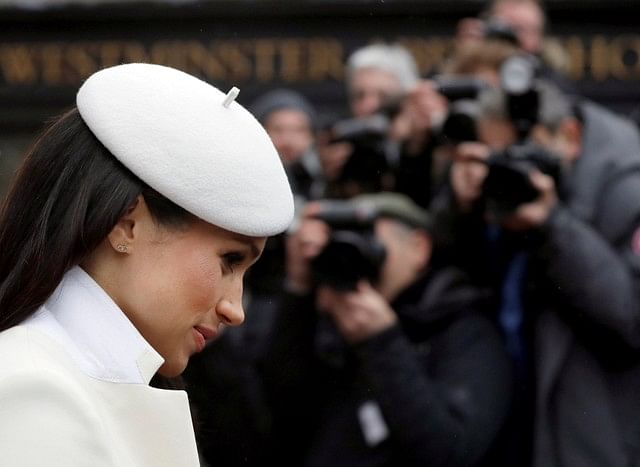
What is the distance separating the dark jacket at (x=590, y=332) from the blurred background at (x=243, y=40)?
4413 mm

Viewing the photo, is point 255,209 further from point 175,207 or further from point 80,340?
point 80,340

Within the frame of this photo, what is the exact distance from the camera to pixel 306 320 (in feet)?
14.7

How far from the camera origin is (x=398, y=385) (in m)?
3.84

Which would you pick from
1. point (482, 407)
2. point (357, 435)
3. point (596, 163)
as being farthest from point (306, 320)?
point (596, 163)

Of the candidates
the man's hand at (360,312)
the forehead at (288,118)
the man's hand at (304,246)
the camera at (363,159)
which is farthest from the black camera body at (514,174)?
the forehead at (288,118)

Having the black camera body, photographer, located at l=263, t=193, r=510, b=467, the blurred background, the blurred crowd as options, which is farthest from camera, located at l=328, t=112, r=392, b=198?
the blurred background

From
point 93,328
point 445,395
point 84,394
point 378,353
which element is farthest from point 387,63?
point 84,394

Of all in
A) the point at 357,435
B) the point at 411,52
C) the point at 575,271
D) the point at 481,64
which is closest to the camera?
the point at 575,271

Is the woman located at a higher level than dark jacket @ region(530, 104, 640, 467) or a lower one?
higher

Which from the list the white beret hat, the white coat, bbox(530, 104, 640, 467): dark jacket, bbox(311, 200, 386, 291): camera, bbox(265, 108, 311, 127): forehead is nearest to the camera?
the white coat

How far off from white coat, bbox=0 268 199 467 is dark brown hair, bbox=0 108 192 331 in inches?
1.5

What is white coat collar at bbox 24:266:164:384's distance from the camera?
1919mm

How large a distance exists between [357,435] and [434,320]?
392mm

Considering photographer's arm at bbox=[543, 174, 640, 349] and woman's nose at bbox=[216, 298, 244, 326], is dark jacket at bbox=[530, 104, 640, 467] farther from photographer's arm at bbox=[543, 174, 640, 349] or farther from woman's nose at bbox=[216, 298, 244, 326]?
woman's nose at bbox=[216, 298, 244, 326]
